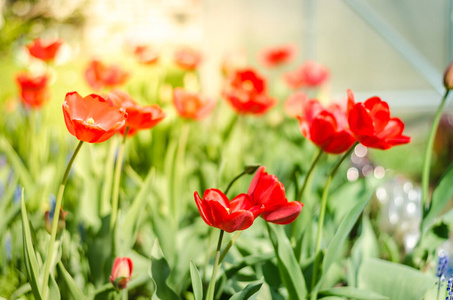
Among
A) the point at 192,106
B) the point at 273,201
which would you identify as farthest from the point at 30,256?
the point at 192,106

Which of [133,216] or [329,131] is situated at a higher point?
[329,131]

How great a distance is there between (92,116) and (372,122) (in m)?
0.39

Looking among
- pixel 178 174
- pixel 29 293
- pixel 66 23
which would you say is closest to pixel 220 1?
pixel 66 23

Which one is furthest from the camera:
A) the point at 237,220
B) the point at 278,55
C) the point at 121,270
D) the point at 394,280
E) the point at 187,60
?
the point at 278,55

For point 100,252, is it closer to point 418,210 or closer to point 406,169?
point 418,210

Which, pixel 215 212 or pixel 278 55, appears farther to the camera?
pixel 278 55

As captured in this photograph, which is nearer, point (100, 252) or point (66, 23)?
point (100, 252)

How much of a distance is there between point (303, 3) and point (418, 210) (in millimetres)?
3521

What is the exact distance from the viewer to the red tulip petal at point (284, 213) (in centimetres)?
60

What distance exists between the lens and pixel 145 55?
1897 millimetres

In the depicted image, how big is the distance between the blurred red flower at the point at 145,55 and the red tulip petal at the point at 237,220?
4.62 ft

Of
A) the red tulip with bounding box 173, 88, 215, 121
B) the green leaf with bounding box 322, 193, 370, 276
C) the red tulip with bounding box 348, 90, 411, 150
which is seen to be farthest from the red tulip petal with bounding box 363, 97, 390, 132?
the red tulip with bounding box 173, 88, 215, 121

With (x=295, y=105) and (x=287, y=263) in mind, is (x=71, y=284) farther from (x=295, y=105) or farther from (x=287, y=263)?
(x=295, y=105)

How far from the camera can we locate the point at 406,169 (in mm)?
3496
